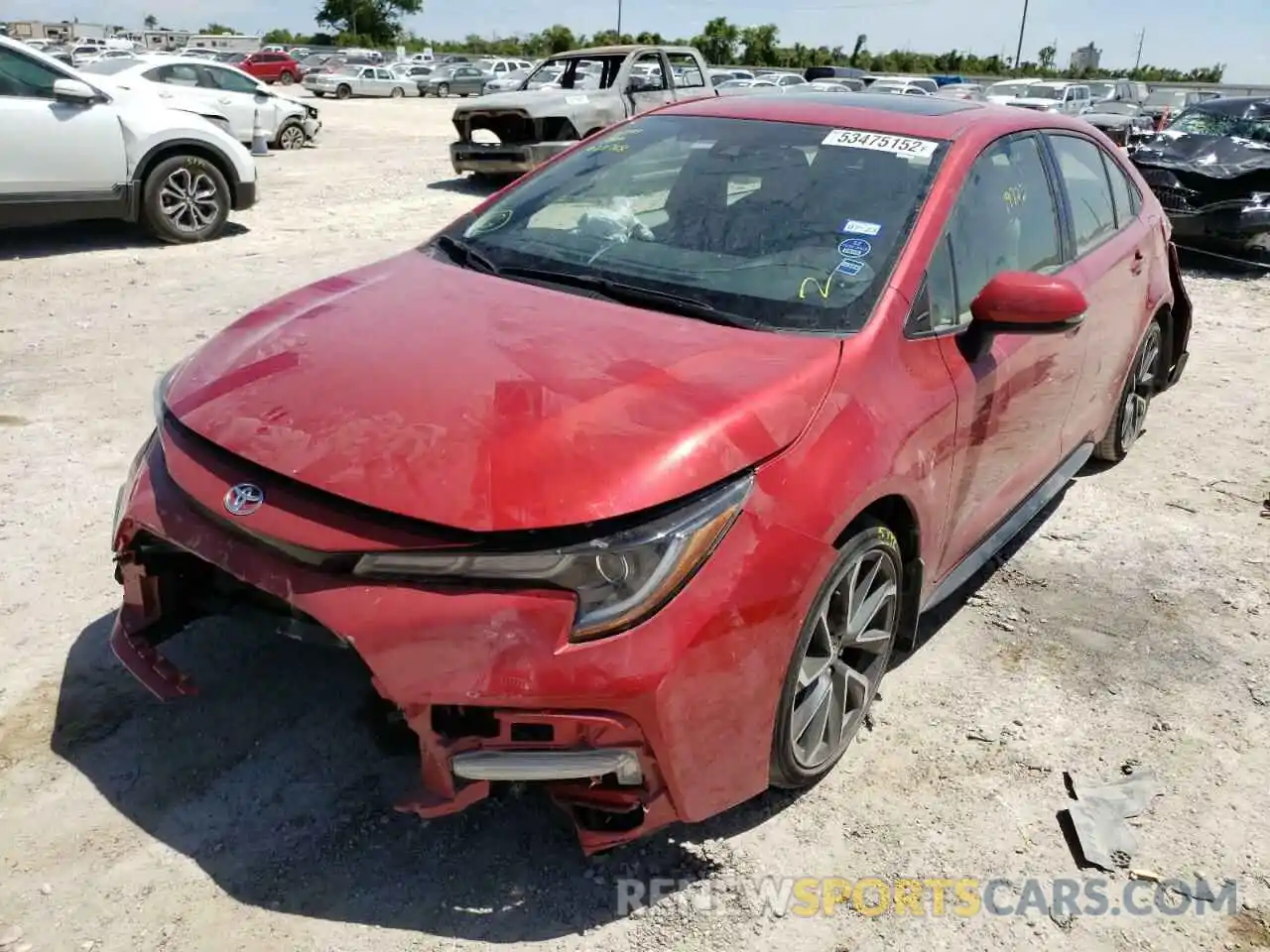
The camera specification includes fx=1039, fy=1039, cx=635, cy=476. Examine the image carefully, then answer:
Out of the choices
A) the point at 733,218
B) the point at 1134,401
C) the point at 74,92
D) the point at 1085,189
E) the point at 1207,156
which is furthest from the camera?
the point at 1207,156

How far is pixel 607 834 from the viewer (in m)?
2.31

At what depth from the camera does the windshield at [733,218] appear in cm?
296

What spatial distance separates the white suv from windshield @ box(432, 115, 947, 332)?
6.03 metres

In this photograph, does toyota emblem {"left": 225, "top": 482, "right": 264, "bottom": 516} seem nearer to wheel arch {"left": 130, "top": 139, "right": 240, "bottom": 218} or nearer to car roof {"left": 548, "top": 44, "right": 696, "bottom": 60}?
wheel arch {"left": 130, "top": 139, "right": 240, "bottom": 218}

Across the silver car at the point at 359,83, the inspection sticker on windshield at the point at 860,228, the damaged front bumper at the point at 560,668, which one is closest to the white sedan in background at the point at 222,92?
the inspection sticker on windshield at the point at 860,228

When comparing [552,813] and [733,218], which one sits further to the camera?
[733,218]

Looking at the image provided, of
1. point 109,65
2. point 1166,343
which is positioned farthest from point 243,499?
point 109,65

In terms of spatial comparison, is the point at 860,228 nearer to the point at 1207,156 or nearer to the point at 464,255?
the point at 464,255

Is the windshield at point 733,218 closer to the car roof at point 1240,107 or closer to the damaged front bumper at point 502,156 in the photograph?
the damaged front bumper at point 502,156

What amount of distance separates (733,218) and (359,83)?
40551 mm

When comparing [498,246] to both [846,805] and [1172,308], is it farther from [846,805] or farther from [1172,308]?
[1172,308]

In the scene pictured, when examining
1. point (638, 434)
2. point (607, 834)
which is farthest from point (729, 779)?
point (638, 434)

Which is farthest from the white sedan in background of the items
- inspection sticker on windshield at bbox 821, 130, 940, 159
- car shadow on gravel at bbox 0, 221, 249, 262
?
inspection sticker on windshield at bbox 821, 130, 940, 159

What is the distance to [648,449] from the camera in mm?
2287
